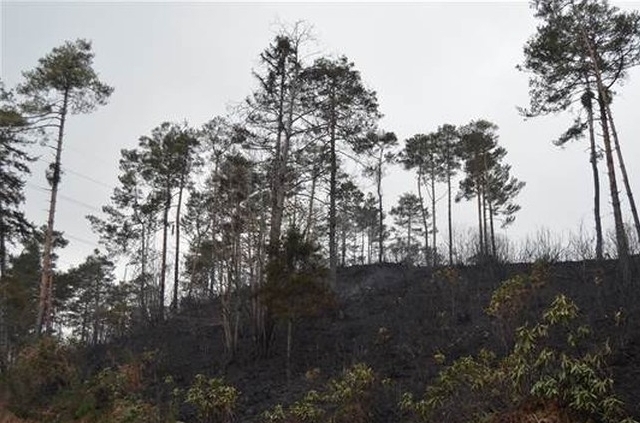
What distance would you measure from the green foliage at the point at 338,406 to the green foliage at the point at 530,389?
0.74 metres

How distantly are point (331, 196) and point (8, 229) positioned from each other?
1280 centimetres

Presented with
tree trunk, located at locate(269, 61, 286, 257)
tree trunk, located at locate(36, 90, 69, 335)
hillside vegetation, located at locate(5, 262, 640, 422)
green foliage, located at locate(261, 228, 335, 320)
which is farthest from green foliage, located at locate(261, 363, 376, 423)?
tree trunk, located at locate(36, 90, 69, 335)

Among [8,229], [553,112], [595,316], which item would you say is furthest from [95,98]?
[595,316]

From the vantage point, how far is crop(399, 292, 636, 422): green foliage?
5.94m

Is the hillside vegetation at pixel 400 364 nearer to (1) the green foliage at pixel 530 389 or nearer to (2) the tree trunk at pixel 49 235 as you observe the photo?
(1) the green foliage at pixel 530 389

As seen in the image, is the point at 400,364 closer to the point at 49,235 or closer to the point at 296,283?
the point at 296,283

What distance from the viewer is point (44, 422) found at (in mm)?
11945

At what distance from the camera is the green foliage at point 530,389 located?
5.94m

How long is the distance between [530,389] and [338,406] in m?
3.63

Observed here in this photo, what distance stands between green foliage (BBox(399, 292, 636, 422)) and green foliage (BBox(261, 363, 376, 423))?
0.74 metres

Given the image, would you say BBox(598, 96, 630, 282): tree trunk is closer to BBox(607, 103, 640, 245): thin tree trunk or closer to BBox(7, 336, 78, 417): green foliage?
BBox(607, 103, 640, 245): thin tree trunk

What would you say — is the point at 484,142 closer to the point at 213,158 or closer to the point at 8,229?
the point at 213,158

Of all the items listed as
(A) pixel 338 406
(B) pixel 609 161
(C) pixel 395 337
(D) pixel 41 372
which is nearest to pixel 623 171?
(B) pixel 609 161

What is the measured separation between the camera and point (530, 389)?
6.45 meters
